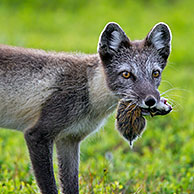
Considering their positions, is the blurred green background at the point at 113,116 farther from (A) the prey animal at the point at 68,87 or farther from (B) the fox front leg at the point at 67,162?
(A) the prey animal at the point at 68,87

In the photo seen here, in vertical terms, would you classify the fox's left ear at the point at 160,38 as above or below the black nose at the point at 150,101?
above

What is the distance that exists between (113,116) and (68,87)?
1674 millimetres

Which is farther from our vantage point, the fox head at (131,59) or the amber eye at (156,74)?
the amber eye at (156,74)

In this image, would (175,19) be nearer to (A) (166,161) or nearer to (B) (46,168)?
(A) (166,161)

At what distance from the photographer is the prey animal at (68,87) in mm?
5316

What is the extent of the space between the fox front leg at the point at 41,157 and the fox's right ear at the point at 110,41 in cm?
134

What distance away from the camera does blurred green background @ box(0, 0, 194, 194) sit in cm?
654

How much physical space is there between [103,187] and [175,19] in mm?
12639

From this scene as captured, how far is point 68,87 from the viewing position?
18.4 ft

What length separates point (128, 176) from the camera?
689 centimetres

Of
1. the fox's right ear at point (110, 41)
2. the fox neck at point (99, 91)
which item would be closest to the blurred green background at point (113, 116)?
the fox neck at point (99, 91)

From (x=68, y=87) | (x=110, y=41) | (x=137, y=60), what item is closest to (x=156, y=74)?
(x=137, y=60)

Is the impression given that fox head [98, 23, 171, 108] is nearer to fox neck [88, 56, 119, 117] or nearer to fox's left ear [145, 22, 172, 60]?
fox's left ear [145, 22, 172, 60]

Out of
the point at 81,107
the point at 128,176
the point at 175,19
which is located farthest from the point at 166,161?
the point at 175,19
